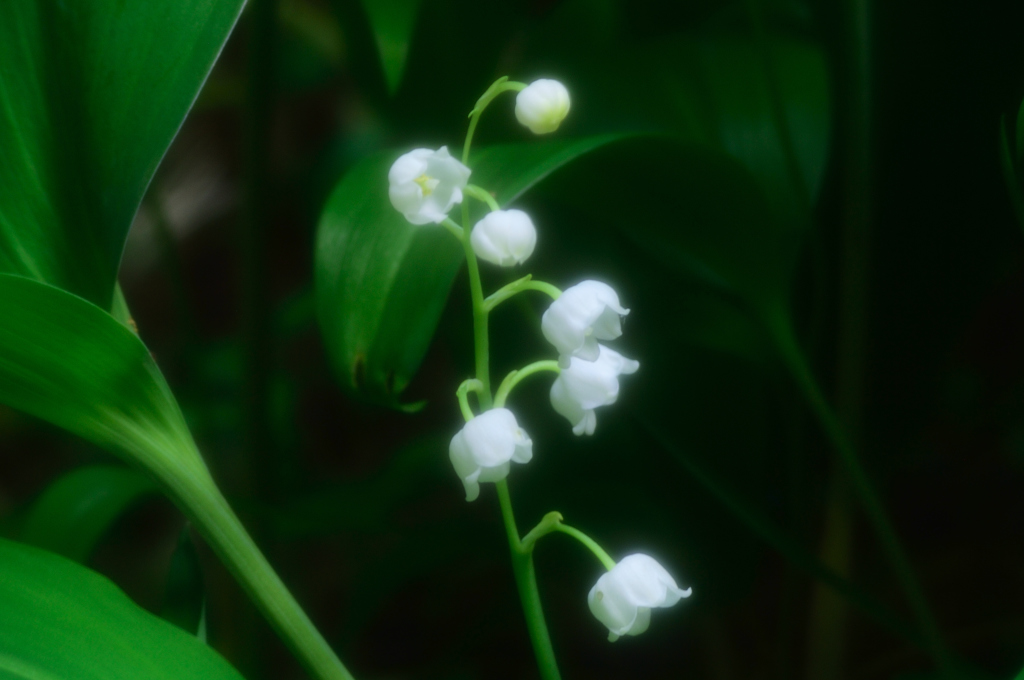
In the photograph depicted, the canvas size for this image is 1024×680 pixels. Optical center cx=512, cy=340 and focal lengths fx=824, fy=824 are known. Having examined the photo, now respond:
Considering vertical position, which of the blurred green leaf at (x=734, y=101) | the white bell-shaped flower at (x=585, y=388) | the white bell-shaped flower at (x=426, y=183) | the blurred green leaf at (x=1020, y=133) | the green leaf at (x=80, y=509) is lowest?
the white bell-shaped flower at (x=585, y=388)

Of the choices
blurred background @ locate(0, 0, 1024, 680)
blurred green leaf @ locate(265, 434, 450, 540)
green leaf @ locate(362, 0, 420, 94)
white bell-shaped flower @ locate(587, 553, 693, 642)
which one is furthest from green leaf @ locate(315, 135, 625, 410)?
blurred green leaf @ locate(265, 434, 450, 540)

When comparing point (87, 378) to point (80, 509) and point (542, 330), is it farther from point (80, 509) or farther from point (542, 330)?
point (80, 509)

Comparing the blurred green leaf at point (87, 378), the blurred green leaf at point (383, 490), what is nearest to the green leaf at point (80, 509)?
the blurred green leaf at point (383, 490)

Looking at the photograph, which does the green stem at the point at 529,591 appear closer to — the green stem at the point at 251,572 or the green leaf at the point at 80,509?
the green stem at the point at 251,572

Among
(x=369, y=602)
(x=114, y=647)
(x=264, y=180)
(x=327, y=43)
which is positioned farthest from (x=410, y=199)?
(x=327, y=43)

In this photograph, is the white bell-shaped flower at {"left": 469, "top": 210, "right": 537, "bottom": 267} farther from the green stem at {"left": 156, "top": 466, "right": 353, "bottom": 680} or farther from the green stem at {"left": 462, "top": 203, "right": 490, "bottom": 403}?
the green stem at {"left": 156, "top": 466, "right": 353, "bottom": 680}

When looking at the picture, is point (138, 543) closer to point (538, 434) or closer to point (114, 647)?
point (538, 434)
